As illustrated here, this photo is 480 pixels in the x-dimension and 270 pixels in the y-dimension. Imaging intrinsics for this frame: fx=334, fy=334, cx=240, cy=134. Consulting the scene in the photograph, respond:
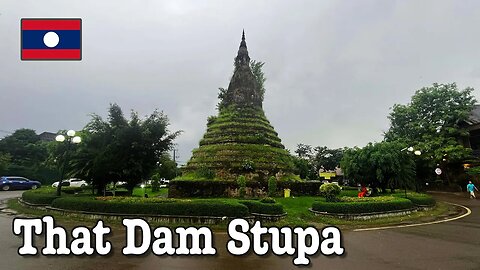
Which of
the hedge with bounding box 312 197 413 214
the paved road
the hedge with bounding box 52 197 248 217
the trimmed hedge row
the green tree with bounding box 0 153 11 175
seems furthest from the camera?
the green tree with bounding box 0 153 11 175

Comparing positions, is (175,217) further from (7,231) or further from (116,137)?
(116,137)

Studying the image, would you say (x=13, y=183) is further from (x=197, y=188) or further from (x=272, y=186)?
(x=272, y=186)

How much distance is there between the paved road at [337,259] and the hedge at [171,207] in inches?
75.6

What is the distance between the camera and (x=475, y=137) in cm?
3853

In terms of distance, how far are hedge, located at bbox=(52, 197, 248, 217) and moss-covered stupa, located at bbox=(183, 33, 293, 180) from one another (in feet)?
32.6

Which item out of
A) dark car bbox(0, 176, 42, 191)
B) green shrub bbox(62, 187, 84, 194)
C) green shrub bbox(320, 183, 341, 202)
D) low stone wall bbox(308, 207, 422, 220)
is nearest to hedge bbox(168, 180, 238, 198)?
green shrub bbox(320, 183, 341, 202)

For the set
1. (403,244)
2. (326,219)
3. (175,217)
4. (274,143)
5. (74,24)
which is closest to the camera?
(74,24)

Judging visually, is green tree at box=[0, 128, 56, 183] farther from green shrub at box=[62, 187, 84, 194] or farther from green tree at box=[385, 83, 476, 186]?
green tree at box=[385, 83, 476, 186]

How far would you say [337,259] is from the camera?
9.09 metres

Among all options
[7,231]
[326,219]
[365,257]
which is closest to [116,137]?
[7,231]

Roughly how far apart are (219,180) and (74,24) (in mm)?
18139

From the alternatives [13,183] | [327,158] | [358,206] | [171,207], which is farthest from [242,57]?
[327,158]

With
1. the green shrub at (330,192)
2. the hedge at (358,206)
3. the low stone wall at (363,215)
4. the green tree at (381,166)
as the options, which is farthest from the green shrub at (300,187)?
the hedge at (358,206)

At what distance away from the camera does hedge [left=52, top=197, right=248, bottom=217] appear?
1420 cm
